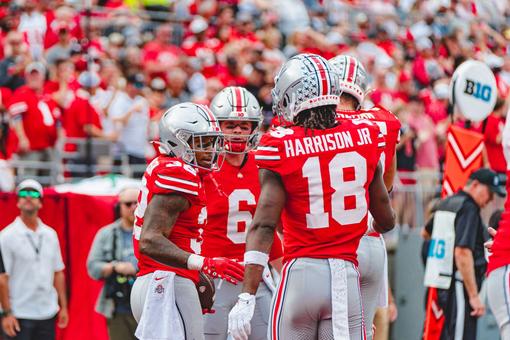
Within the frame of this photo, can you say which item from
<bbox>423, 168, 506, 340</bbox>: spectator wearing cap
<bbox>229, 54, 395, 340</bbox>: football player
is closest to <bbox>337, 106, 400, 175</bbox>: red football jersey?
<bbox>229, 54, 395, 340</bbox>: football player

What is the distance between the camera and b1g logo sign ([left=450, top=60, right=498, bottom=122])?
924 centimetres

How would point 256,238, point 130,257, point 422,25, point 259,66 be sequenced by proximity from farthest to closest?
point 422,25
point 259,66
point 130,257
point 256,238

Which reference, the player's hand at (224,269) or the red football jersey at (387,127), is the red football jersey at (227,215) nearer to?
the red football jersey at (387,127)

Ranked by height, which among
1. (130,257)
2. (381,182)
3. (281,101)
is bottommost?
(130,257)

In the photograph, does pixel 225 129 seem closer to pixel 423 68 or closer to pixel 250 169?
pixel 250 169

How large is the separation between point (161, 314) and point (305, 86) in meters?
1.51

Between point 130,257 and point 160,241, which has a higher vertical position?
point 160,241

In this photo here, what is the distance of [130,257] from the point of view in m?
9.60

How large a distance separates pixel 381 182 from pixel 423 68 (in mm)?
12705

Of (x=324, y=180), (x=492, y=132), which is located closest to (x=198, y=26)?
(x=492, y=132)

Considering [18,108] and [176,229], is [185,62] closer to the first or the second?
[18,108]

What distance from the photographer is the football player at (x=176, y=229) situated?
19.5 feet

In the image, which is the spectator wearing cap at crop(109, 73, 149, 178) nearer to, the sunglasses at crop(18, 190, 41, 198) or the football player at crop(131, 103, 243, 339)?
the sunglasses at crop(18, 190, 41, 198)

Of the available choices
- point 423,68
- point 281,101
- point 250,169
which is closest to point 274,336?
point 281,101
